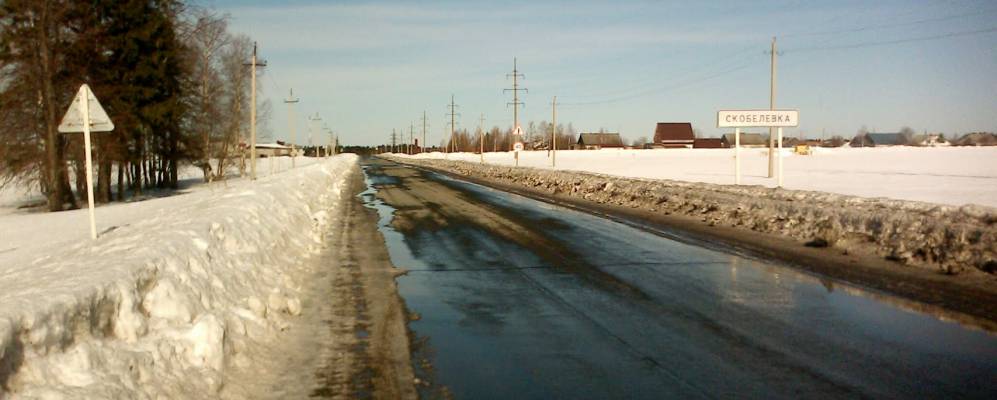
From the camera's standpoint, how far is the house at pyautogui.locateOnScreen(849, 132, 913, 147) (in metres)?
181

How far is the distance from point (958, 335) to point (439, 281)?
592cm

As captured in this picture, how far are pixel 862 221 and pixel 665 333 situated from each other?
8.49 m

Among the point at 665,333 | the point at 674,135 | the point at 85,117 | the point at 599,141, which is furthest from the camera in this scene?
the point at 599,141

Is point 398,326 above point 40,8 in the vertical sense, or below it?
below

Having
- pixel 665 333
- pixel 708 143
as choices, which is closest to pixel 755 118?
pixel 665 333

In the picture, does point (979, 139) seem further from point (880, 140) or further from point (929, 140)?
point (880, 140)

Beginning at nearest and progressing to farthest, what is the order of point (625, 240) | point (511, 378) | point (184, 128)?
point (511, 378) < point (625, 240) < point (184, 128)

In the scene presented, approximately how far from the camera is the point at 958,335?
6504 millimetres

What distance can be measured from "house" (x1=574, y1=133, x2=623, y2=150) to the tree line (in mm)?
140998

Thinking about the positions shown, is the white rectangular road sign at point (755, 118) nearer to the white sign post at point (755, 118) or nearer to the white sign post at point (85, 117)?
the white sign post at point (755, 118)

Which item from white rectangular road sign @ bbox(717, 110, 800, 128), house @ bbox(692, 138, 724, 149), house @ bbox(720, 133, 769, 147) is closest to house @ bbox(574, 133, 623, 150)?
house @ bbox(692, 138, 724, 149)

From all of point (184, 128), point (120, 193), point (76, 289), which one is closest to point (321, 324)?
point (76, 289)

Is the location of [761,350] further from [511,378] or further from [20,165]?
[20,165]

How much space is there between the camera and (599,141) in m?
186
